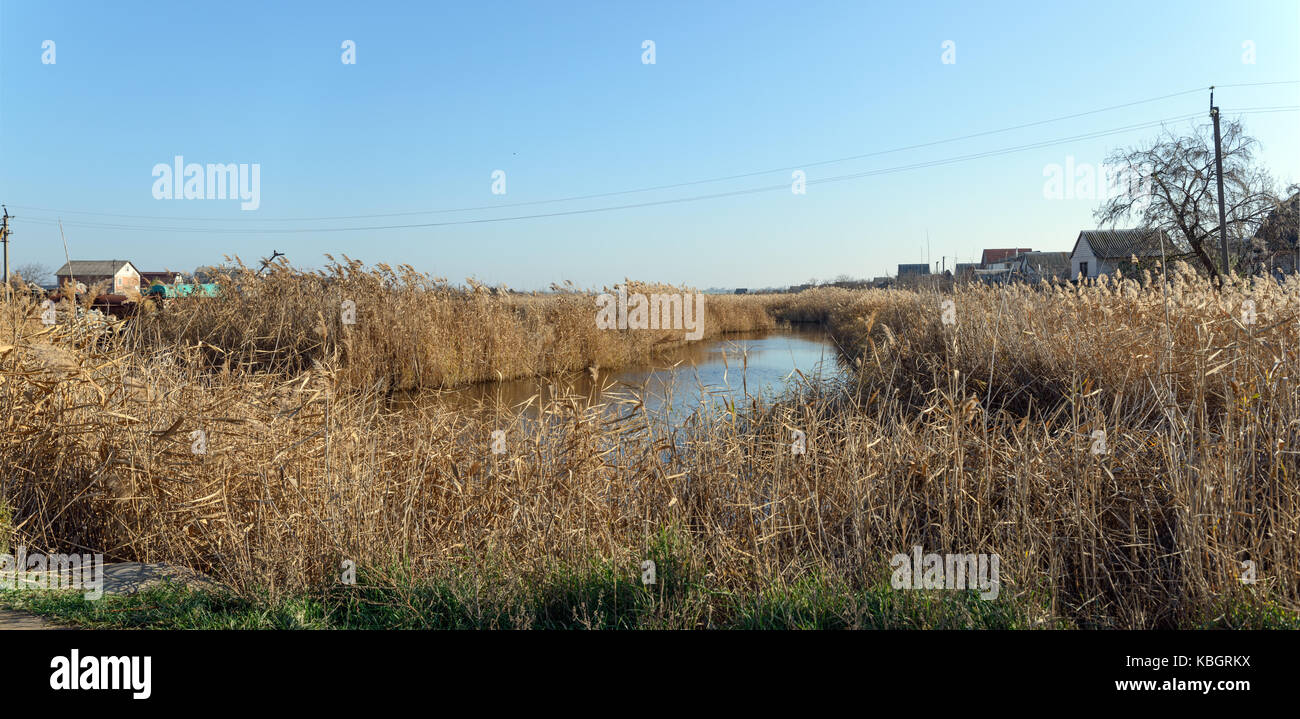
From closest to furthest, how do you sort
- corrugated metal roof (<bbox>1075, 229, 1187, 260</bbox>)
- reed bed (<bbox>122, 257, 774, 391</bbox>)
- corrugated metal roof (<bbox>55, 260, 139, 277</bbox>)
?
reed bed (<bbox>122, 257, 774, 391</bbox>)
corrugated metal roof (<bbox>55, 260, 139, 277</bbox>)
corrugated metal roof (<bbox>1075, 229, 1187, 260</bbox>)

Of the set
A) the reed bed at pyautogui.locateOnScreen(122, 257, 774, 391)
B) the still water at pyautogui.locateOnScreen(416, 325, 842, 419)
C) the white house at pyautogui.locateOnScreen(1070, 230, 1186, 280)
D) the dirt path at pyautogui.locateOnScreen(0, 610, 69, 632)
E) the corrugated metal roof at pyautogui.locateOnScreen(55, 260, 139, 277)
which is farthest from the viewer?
the white house at pyautogui.locateOnScreen(1070, 230, 1186, 280)

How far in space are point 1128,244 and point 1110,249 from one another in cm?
1098

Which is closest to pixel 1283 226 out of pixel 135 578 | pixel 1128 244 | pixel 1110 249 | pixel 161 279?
pixel 1128 244

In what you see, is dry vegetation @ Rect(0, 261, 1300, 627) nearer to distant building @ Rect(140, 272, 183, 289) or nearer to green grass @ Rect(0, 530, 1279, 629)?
green grass @ Rect(0, 530, 1279, 629)

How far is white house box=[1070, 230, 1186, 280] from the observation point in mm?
27852

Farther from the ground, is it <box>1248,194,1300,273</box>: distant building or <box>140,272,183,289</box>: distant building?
<box>1248,194,1300,273</box>: distant building

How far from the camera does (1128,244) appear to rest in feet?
104

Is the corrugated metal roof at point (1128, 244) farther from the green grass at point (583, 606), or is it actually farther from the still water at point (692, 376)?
the green grass at point (583, 606)

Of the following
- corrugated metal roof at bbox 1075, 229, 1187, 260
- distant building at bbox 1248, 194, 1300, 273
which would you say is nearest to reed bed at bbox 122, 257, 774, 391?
corrugated metal roof at bbox 1075, 229, 1187, 260

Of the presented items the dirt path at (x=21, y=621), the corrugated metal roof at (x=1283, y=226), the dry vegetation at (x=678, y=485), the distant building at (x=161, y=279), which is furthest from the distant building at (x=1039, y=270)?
the distant building at (x=161, y=279)

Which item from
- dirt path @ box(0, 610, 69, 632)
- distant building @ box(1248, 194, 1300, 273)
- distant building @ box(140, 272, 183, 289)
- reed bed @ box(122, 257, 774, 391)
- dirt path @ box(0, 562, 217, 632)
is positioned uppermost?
distant building @ box(1248, 194, 1300, 273)
